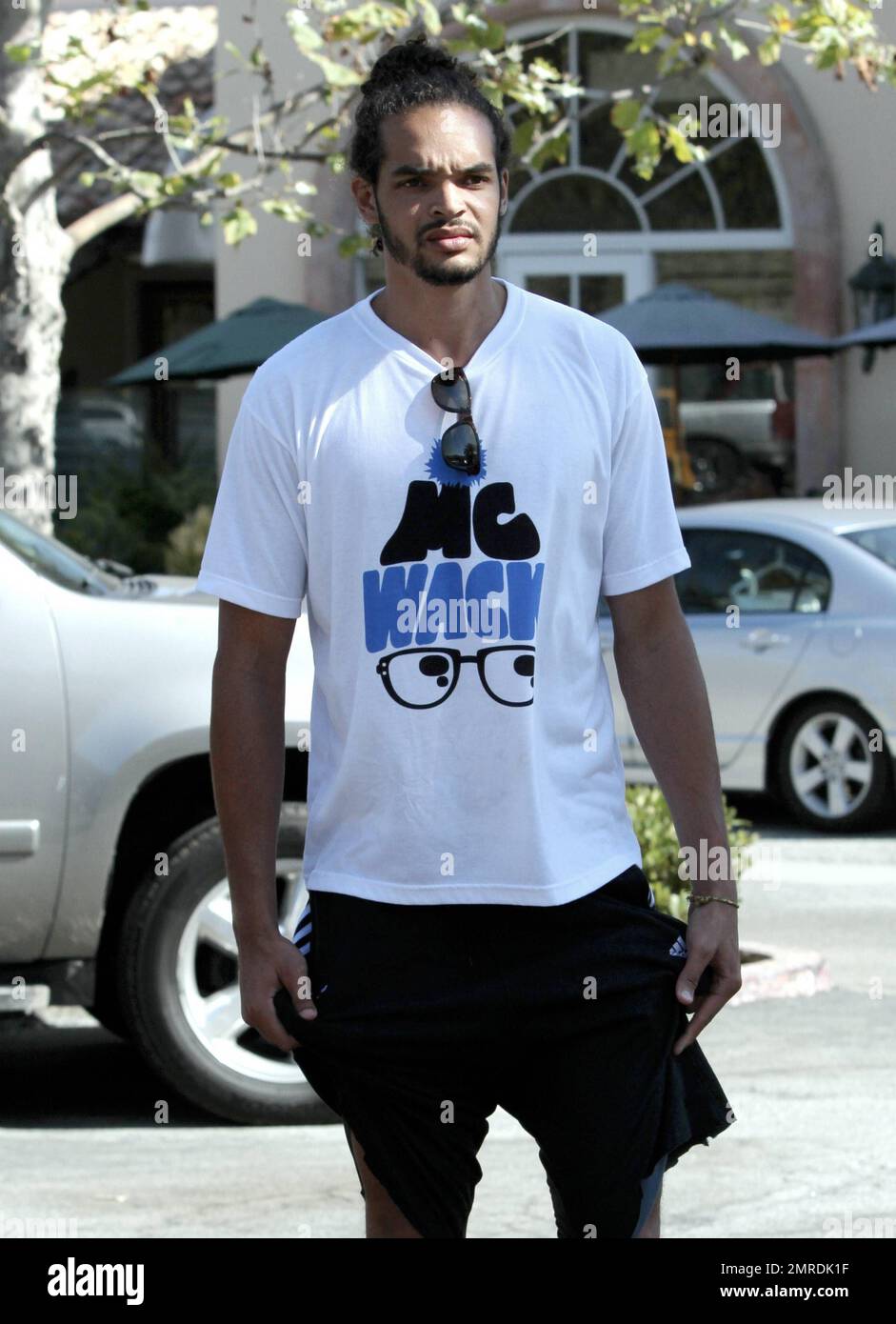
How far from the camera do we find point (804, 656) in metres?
10.8

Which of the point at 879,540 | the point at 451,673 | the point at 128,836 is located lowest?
the point at 128,836

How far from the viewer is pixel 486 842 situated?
2670 mm

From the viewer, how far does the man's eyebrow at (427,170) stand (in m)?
2.72

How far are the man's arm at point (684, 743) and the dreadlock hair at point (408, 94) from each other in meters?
0.61

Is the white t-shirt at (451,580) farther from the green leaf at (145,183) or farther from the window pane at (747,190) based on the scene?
the window pane at (747,190)

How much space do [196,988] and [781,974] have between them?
2425 mm

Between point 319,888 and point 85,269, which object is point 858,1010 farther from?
point 85,269

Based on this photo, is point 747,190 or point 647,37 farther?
point 747,190

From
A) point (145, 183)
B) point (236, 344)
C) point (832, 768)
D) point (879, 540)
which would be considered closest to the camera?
point (145, 183)

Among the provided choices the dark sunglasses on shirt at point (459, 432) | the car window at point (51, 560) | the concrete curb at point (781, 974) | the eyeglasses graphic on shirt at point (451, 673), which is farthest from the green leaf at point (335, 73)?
the eyeglasses graphic on shirt at point (451, 673)

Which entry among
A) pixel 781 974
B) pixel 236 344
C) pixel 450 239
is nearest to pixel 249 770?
pixel 450 239

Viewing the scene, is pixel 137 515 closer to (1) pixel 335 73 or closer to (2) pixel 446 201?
(1) pixel 335 73
